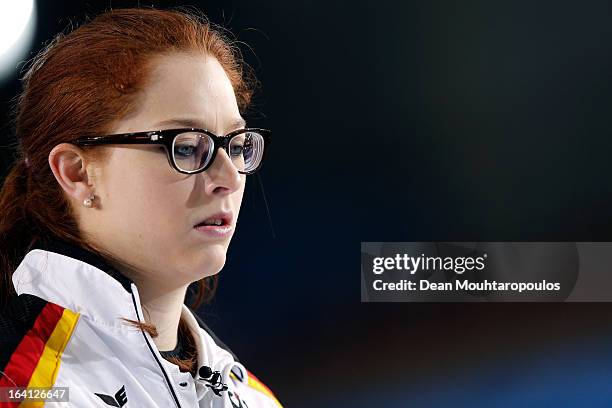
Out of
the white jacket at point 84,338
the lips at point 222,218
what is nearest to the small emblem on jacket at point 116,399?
the white jacket at point 84,338

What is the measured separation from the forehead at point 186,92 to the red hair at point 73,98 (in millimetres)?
14

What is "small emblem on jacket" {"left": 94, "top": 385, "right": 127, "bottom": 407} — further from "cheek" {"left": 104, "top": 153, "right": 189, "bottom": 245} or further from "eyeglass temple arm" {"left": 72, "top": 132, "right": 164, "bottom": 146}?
"eyeglass temple arm" {"left": 72, "top": 132, "right": 164, "bottom": 146}

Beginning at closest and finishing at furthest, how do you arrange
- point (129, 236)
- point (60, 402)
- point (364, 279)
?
point (60, 402)
point (129, 236)
point (364, 279)

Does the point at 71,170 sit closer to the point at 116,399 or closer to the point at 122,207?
the point at 122,207

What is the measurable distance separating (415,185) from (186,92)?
1131 mm

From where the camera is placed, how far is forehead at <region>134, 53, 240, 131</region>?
0.94 meters

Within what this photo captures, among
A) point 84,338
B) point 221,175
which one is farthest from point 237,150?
point 84,338

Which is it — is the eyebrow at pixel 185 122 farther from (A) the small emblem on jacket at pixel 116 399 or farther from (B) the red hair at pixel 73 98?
(A) the small emblem on jacket at pixel 116 399

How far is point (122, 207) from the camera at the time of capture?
0.94 meters

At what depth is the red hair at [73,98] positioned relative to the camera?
94cm

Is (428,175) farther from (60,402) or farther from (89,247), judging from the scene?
(60,402)

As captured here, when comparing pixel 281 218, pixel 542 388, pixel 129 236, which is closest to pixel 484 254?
pixel 542 388

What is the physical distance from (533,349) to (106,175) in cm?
140

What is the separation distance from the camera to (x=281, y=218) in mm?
1991
